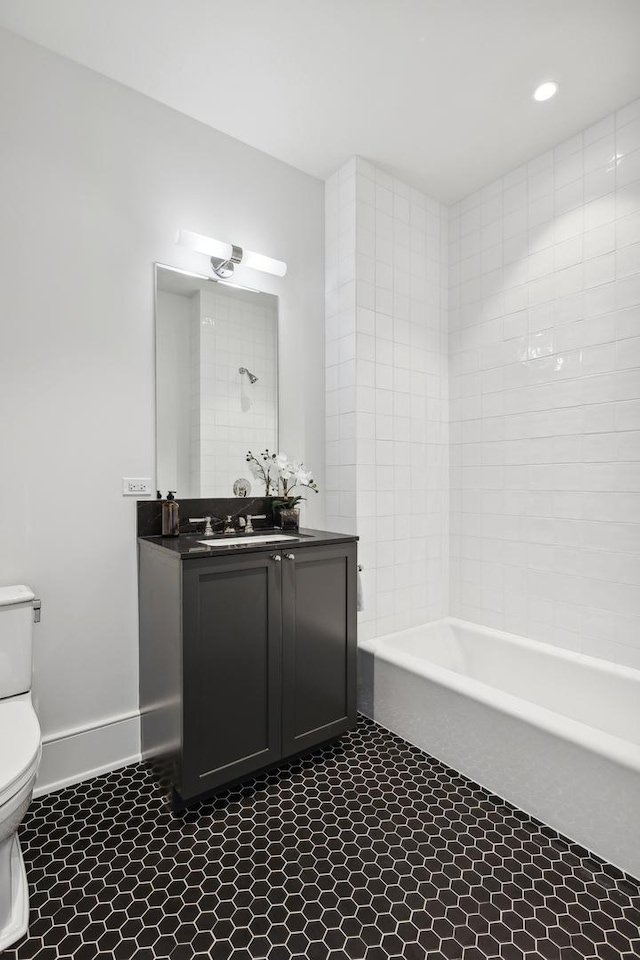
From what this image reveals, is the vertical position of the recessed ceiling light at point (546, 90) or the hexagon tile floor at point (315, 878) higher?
the recessed ceiling light at point (546, 90)

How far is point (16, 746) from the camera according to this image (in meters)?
1.30

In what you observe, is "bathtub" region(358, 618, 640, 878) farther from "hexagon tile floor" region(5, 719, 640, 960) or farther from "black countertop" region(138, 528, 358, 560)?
"black countertop" region(138, 528, 358, 560)

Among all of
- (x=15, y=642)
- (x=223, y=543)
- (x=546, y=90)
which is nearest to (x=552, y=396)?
(x=546, y=90)

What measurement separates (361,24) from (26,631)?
239cm

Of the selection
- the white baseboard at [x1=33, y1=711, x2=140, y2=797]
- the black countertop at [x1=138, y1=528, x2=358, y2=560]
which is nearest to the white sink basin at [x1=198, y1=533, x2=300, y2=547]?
the black countertop at [x1=138, y1=528, x2=358, y2=560]

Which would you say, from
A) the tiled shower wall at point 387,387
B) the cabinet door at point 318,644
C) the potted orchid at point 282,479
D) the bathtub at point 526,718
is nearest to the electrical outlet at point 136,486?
the potted orchid at point 282,479

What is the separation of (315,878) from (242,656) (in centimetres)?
68

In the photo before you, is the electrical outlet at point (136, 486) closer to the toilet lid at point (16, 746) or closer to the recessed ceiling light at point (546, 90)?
the toilet lid at point (16, 746)

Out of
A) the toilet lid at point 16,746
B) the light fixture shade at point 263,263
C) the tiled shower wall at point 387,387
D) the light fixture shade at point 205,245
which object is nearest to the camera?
the toilet lid at point 16,746

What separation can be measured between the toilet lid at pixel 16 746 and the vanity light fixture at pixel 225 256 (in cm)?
180

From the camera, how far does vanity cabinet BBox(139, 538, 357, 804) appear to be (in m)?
1.69

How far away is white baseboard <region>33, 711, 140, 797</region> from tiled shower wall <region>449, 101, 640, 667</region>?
1.84 meters

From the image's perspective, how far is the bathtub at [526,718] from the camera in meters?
1.50

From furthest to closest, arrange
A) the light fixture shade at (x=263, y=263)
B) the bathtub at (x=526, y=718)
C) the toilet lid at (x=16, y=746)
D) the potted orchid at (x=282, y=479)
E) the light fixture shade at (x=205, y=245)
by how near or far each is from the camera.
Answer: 1. the potted orchid at (x=282, y=479)
2. the light fixture shade at (x=263, y=263)
3. the light fixture shade at (x=205, y=245)
4. the bathtub at (x=526, y=718)
5. the toilet lid at (x=16, y=746)
